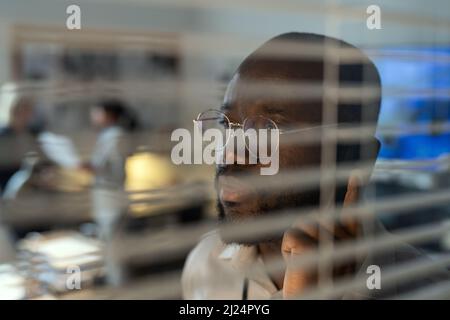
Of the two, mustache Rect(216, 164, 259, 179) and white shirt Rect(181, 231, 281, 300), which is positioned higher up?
mustache Rect(216, 164, 259, 179)

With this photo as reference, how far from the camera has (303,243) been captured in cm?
203

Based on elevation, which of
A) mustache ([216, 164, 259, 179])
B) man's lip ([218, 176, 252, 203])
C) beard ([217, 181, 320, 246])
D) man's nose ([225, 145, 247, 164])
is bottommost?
beard ([217, 181, 320, 246])

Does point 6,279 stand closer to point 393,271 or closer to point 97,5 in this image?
point 97,5

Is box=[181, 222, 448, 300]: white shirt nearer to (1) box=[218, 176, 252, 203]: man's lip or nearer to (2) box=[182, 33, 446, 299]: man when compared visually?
(2) box=[182, 33, 446, 299]: man

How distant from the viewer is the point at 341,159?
203cm

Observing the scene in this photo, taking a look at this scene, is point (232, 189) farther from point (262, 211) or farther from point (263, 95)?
point (263, 95)

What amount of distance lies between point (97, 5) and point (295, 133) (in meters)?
0.70

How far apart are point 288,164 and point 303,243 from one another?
29cm

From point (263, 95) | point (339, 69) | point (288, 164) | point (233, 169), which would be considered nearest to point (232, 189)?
point (233, 169)

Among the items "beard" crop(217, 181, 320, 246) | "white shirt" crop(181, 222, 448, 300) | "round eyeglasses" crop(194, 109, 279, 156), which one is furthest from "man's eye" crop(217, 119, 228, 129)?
"white shirt" crop(181, 222, 448, 300)

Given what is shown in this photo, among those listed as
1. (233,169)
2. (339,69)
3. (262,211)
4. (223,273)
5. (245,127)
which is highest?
(339,69)

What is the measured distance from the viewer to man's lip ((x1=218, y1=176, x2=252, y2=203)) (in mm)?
1917

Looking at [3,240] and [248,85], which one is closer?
[3,240]

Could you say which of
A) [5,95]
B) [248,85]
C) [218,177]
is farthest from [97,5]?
[218,177]
